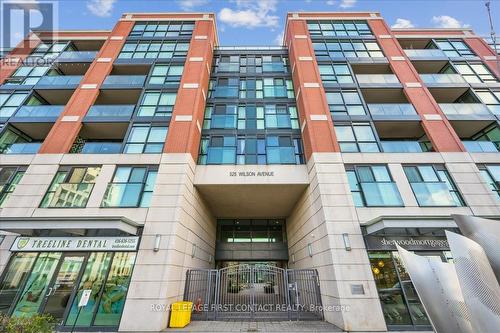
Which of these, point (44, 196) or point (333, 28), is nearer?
point (44, 196)

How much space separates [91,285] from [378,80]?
69.7 ft

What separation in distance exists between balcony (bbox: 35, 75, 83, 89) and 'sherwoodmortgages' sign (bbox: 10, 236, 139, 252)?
459 inches

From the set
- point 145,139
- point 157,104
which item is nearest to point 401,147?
point 145,139

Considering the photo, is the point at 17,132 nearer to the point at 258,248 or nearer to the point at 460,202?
the point at 258,248

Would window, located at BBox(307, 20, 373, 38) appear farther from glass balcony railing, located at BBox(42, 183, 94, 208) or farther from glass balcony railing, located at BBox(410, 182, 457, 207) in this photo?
glass balcony railing, located at BBox(42, 183, 94, 208)

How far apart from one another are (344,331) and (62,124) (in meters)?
18.8

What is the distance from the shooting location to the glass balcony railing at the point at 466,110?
14.7 m

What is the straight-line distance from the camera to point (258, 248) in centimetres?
1875

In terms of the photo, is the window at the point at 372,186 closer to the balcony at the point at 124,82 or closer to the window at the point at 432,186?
the window at the point at 432,186

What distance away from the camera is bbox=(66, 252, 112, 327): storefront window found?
358 inches

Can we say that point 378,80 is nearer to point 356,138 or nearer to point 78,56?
point 356,138

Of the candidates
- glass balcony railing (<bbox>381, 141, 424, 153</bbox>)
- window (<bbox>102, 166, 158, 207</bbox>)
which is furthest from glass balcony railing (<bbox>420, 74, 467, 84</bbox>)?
window (<bbox>102, 166, 158, 207</bbox>)

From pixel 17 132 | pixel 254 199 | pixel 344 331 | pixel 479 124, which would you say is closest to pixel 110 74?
pixel 17 132

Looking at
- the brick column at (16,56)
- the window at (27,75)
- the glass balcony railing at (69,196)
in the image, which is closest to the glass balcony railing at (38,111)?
the window at (27,75)
